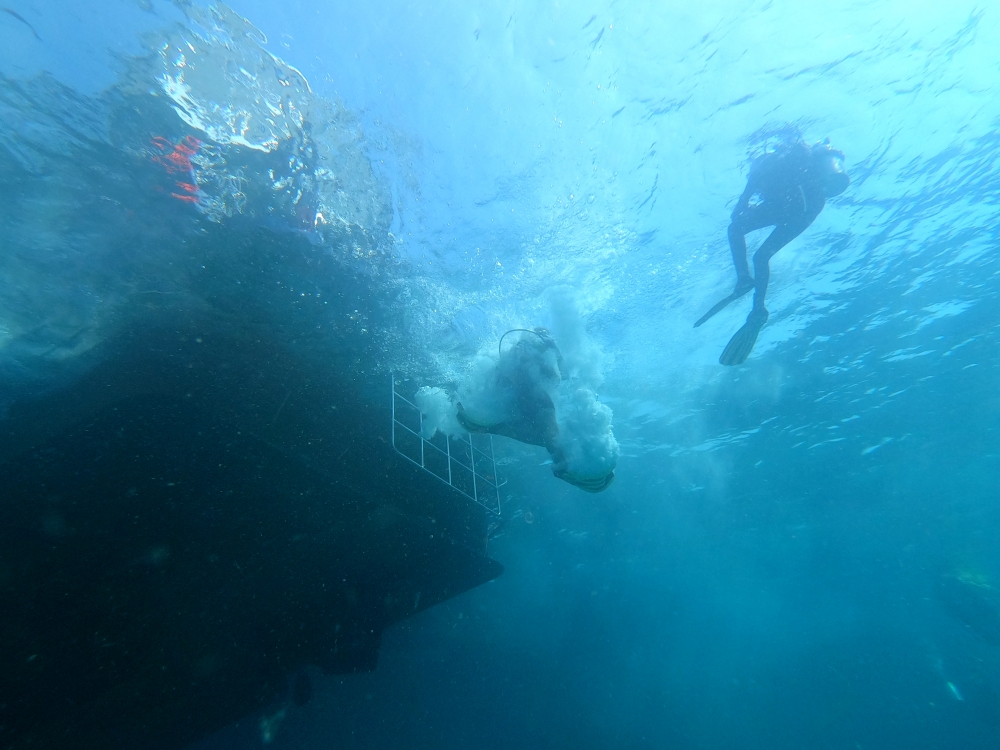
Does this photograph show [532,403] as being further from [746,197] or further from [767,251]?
[746,197]

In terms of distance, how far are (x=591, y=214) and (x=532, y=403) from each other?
5045mm

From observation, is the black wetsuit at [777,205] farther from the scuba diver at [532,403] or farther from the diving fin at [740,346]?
the scuba diver at [532,403]

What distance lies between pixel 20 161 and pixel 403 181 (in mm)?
5360

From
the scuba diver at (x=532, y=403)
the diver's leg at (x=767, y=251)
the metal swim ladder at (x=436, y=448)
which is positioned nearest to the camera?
the scuba diver at (x=532, y=403)

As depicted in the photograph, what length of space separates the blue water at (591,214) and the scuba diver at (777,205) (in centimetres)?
128

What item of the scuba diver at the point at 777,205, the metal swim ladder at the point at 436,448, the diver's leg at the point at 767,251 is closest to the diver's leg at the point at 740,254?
the scuba diver at the point at 777,205

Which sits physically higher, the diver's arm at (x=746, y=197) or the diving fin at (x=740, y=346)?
the diver's arm at (x=746, y=197)

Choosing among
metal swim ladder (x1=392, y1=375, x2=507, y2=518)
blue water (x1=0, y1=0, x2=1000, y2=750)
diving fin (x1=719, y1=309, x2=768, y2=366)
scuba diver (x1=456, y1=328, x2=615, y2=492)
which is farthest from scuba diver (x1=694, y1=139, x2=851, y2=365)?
metal swim ladder (x1=392, y1=375, x2=507, y2=518)

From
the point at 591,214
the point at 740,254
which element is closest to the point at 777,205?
the point at 740,254

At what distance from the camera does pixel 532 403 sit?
7.60m

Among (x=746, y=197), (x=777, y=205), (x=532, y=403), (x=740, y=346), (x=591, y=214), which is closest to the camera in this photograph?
(x=532, y=403)

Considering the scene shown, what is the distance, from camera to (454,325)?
11508mm

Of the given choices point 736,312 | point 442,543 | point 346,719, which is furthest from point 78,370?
point 346,719

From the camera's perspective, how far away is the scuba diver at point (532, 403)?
7.41 meters
